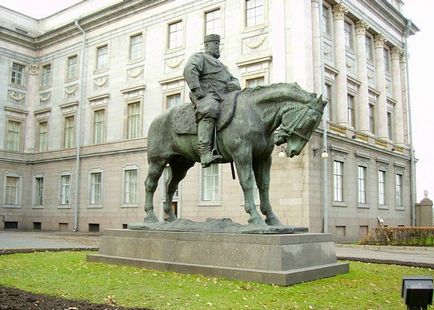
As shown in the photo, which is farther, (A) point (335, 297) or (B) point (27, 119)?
(B) point (27, 119)

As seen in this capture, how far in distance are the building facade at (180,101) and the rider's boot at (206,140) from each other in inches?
540

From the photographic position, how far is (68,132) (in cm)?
3372

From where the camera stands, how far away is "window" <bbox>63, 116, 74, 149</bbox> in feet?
110

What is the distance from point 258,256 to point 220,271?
734 millimetres

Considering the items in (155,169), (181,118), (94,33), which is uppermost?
(94,33)

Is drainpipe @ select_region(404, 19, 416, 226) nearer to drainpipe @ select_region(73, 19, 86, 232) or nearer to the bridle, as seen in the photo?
drainpipe @ select_region(73, 19, 86, 232)

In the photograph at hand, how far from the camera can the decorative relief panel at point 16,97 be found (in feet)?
115

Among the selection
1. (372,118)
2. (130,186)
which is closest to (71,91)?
(130,186)

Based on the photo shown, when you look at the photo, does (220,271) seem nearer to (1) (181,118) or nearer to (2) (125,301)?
(2) (125,301)

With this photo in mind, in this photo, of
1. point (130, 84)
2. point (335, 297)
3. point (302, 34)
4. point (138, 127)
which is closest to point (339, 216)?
point (302, 34)

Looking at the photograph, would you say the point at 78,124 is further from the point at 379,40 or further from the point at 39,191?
the point at 379,40

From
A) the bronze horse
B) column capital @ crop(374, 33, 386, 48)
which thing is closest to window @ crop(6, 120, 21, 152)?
column capital @ crop(374, 33, 386, 48)

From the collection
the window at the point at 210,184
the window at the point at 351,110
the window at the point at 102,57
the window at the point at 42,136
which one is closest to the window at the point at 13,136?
the window at the point at 42,136

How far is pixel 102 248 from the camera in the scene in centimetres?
1072
